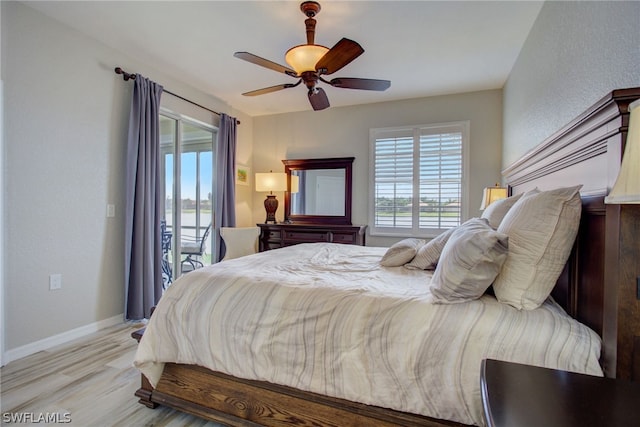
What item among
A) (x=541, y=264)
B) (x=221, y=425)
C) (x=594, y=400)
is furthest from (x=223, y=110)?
(x=594, y=400)

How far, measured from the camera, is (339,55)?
2.04 metres

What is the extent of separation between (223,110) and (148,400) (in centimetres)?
378

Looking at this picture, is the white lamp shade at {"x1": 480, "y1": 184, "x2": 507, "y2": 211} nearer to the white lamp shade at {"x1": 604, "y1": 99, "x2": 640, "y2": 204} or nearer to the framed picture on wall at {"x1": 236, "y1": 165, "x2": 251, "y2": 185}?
the white lamp shade at {"x1": 604, "y1": 99, "x2": 640, "y2": 204}

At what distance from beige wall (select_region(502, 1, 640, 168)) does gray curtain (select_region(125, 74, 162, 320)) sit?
11.4 feet

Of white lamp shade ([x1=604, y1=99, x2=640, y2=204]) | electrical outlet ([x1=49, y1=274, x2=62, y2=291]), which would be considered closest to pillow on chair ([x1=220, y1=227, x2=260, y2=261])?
electrical outlet ([x1=49, y1=274, x2=62, y2=291])

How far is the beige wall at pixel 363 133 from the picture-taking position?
3.89 metres

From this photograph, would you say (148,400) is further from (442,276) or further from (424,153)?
(424,153)

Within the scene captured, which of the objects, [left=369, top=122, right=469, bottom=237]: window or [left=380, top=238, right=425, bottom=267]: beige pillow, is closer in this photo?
[left=380, top=238, right=425, bottom=267]: beige pillow

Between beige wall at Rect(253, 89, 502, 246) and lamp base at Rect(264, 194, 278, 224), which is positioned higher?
beige wall at Rect(253, 89, 502, 246)

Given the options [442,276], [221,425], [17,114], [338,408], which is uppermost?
[17,114]

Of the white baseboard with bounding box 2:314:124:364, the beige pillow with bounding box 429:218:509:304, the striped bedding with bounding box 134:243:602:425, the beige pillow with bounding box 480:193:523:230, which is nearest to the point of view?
the striped bedding with bounding box 134:243:602:425

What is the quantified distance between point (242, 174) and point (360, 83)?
292 centimetres

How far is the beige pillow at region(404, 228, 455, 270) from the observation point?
1.96m

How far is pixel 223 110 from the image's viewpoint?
4.46m
